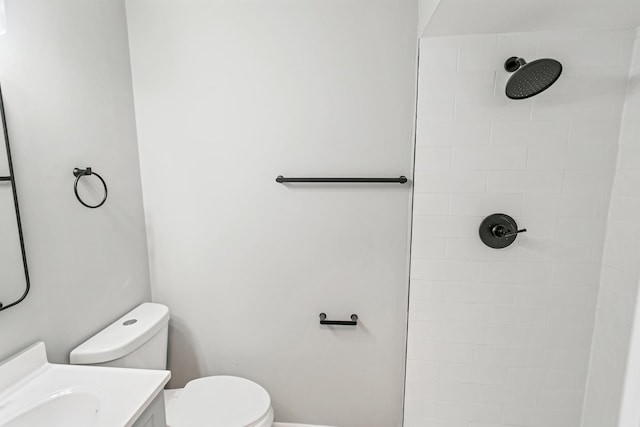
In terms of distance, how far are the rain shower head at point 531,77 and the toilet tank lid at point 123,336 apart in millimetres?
1739

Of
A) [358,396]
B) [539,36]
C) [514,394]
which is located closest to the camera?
[539,36]

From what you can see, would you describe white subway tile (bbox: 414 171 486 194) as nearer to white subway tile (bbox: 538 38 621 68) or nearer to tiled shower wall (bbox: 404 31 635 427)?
tiled shower wall (bbox: 404 31 635 427)

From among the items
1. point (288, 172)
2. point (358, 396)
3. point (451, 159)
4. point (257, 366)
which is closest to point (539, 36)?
point (451, 159)

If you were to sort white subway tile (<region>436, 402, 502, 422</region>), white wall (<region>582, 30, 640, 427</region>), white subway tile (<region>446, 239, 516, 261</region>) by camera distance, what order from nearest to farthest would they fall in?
1. white wall (<region>582, 30, 640, 427</region>)
2. white subway tile (<region>446, 239, 516, 261</region>)
3. white subway tile (<region>436, 402, 502, 422</region>)

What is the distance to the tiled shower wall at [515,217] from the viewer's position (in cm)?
126

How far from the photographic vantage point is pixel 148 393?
96 cm

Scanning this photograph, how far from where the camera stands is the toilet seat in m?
1.29

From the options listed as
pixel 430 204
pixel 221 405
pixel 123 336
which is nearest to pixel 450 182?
pixel 430 204

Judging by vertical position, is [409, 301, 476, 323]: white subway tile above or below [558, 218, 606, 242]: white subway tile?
below

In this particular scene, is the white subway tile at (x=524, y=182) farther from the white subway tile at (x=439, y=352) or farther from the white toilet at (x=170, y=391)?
the white toilet at (x=170, y=391)

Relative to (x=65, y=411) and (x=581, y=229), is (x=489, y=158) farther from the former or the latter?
(x=65, y=411)

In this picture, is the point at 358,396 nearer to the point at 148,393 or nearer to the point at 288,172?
the point at 148,393

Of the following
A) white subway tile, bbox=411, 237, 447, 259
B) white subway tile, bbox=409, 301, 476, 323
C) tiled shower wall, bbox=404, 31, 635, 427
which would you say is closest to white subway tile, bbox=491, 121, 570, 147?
tiled shower wall, bbox=404, 31, 635, 427

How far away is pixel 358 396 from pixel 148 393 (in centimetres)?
108
